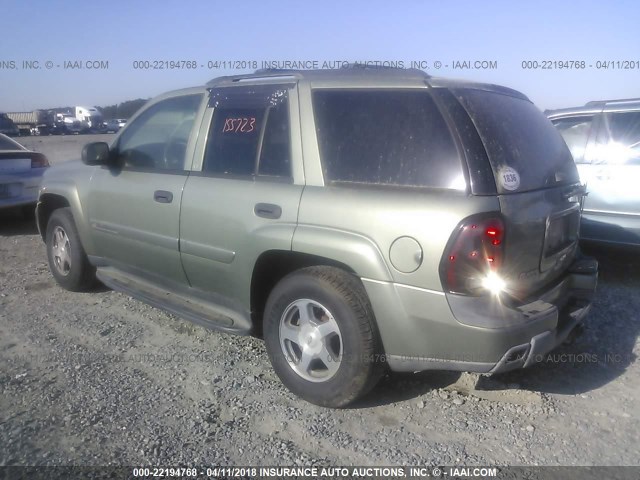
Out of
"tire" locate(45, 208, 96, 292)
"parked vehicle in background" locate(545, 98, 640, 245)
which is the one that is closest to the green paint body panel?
"tire" locate(45, 208, 96, 292)

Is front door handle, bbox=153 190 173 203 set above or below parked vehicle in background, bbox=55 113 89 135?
above

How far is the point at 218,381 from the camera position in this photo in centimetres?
341

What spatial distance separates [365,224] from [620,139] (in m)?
3.85

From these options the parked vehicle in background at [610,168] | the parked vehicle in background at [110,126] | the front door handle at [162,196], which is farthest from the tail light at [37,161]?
the parked vehicle in background at [110,126]

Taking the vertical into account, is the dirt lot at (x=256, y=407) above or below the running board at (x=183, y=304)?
below

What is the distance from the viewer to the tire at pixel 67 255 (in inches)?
188

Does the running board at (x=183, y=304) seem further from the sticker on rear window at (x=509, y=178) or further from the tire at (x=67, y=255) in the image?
the sticker on rear window at (x=509, y=178)

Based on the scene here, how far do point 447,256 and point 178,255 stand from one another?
1.93 meters

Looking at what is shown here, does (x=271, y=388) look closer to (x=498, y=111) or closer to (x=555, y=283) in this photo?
(x=555, y=283)

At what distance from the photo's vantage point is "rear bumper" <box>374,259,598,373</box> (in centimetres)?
259

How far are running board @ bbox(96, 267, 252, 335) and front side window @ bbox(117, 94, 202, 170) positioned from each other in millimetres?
880

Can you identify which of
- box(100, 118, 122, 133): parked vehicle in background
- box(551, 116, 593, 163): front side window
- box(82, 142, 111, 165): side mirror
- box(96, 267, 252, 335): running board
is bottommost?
box(100, 118, 122, 133): parked vehicle in background

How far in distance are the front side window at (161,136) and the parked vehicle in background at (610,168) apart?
392 centimetres

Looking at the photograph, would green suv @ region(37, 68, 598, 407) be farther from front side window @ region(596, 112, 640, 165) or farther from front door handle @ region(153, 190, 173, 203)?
front side window @ region(596, 112, 640, 165)
